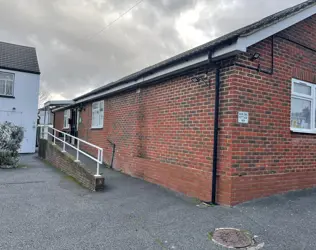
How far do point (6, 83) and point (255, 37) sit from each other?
14.6 meters

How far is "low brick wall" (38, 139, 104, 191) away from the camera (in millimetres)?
6715

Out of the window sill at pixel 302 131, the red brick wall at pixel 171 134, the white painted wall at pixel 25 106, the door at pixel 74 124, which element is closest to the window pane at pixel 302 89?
the window sill at pixel 302 131

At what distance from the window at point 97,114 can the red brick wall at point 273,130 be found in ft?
24.1

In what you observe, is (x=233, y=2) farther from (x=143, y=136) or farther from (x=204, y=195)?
(x=204, y=195)

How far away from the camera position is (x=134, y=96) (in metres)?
9.07

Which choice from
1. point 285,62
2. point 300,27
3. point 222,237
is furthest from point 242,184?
point 300,27

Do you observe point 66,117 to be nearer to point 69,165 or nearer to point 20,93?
point 20,93

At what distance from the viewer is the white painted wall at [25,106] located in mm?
15219

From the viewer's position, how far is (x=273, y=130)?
19.2ft

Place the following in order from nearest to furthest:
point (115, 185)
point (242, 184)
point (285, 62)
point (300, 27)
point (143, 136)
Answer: point (242, 184) → point (285, 62) → point (300, 27) → point (115, 185) → point (143, 136)

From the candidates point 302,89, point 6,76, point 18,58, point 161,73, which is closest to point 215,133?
point 161,73

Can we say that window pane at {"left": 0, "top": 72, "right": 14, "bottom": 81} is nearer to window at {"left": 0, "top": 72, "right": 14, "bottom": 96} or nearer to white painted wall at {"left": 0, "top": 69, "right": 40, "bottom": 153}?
window at {"left": 0, "top": 72, "right": 14, "bottom": 96}

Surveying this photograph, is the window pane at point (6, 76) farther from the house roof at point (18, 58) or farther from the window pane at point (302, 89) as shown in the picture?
the window pane at point (302, 89)

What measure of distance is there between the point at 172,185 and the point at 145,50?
1051 centimetres
